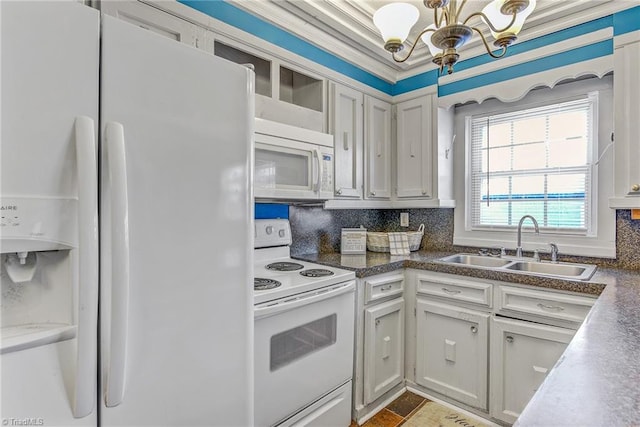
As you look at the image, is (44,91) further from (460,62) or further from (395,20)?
(460,62)

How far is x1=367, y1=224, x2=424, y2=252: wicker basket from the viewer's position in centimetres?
258

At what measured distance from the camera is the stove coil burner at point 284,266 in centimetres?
196

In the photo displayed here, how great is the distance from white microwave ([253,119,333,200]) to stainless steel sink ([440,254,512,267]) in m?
1.07

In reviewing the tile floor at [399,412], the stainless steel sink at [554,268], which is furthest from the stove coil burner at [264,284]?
the stainless steel sink at [554,268]

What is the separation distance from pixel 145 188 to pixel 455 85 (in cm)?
243

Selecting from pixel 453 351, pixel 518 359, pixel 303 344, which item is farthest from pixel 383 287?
pixel 518 359

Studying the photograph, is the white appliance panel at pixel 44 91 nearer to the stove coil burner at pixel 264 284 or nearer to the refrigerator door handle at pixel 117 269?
the refrigerator door handle at pixel 117 269

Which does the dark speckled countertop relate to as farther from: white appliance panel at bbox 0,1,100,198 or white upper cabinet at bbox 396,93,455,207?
white upper cabinet at bbox 396,93,455,207

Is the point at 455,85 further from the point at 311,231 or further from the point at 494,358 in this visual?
the point at 494,358

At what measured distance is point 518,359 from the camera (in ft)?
5.96

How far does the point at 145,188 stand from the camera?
3.03 feet

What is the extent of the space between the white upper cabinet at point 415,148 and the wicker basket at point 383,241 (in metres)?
0.34

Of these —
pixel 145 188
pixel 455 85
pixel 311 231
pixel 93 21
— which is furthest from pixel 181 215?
pixel 455 85

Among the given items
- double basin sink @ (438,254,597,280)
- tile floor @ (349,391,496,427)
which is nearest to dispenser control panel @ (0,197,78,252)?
tile floor @ (349,391,496,427)
